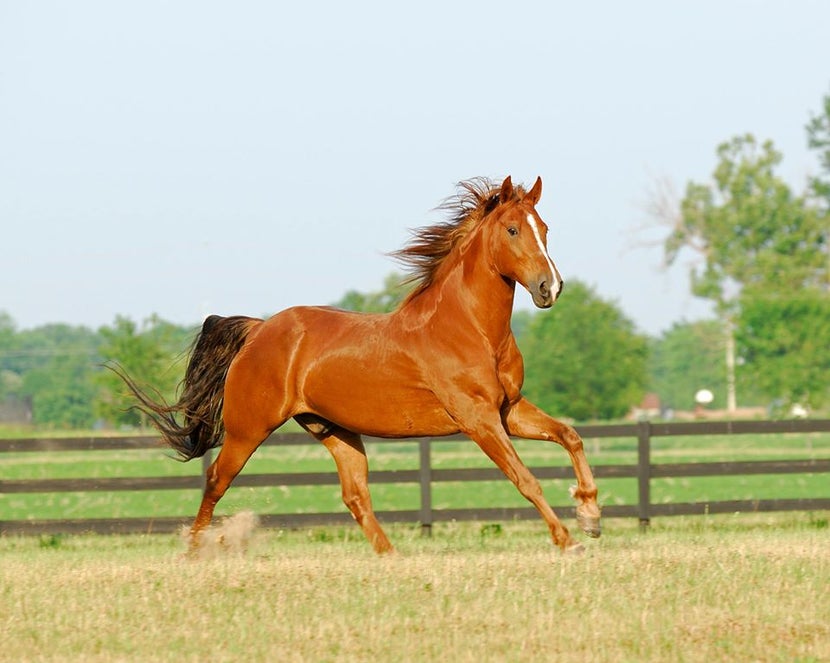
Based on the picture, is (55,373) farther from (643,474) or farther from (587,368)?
(643,474)

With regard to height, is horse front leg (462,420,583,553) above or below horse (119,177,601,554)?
below

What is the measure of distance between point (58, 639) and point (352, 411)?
10.1 ft

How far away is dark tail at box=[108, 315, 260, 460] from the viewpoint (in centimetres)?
1008

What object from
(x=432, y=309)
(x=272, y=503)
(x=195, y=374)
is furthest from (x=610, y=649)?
(x=272, y=503)

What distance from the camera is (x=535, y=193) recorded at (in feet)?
27.9

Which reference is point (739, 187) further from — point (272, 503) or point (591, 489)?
point (591, 489)

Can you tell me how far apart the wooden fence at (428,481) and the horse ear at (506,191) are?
551cm

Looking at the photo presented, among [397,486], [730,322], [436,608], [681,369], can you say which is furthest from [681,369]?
[436,608]

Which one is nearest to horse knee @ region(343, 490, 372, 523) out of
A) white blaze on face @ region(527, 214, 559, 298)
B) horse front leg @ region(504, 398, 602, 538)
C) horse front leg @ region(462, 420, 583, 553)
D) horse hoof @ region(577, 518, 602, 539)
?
horse front leg @ region(504, 398, 602, 538)

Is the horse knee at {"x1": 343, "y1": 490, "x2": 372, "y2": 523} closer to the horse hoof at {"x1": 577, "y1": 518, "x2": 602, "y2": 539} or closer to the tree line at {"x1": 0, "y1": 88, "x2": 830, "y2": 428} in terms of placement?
the horse hoof at {"x1": 577, "y1": 518, "x2": 602, "y2": 539}

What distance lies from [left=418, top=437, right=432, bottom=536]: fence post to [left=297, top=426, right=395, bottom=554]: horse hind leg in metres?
4.15

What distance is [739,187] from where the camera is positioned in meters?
64.8

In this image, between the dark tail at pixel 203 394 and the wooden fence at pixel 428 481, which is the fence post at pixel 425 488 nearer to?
the wooden fence at pixel 428 481

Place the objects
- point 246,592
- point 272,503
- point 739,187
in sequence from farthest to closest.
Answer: point 739,187 < point 272,503 < point 246,592
